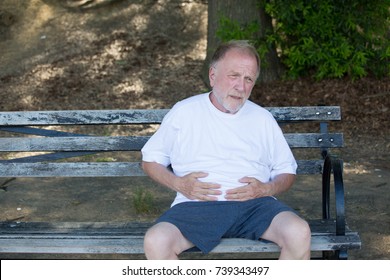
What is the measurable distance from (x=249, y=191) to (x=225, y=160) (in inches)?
8.6

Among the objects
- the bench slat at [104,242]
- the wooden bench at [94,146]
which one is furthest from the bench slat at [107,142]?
the bench slat at [104,242]

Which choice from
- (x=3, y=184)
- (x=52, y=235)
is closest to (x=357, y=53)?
(x=3, y=184)

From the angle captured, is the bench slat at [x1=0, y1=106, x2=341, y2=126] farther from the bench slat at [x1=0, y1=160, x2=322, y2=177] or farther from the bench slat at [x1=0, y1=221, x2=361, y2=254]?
the bench slat at [x1=0, y1=221, x2=361, y2=254]

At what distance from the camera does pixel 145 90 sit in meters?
9.54

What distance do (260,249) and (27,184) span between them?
139 inches

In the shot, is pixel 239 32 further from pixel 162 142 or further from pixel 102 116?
pixel 162 142

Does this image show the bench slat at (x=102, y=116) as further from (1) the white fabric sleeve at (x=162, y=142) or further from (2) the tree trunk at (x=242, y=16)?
(2) the tree trunk at (x=242, y=16)

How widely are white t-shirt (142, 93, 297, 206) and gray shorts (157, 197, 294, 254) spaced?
99 mm

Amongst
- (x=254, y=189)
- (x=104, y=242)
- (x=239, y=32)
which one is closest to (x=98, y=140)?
(x=104, y=242)

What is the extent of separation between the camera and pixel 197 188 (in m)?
3.97

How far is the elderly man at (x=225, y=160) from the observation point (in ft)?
12.8

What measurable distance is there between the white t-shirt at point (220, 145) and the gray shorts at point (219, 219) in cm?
10

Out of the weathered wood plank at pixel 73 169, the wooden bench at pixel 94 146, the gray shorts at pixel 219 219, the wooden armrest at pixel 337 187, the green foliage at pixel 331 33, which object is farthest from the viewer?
the green foliage at pixel 331 33

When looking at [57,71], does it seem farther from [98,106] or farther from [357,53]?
[357,53]
